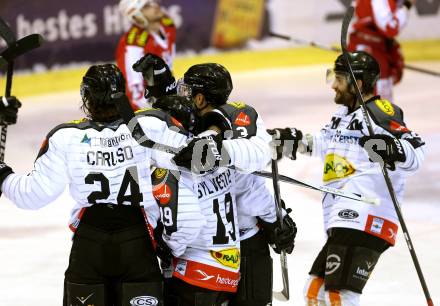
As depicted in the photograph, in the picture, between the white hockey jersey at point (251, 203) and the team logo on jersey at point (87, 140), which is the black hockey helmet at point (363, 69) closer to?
the white hockey jersey at point (251, 203)

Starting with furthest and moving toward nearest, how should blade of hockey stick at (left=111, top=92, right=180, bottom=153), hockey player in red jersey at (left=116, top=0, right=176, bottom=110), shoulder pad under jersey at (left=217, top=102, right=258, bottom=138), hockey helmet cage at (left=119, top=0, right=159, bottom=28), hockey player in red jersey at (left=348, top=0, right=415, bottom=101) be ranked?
hockey player in red jersey at (left=348, top=0, right=415, bottom=101) → hockey helmet cage at (left=119, top=0, right=159, bottom=28) → hockey player in red jersey at (left=116, top=0, right=176, bottom=110) → shoulder pad under jersey at (left=217, top=102, right=258, bottom=138) → blade of hockey stick at (left=111, top=92, right=180, bottom=153)

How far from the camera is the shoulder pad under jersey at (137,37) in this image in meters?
7.03

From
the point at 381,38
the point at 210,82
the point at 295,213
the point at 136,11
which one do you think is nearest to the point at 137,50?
the point at 136,11

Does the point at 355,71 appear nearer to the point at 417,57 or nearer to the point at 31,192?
the point at 31,192

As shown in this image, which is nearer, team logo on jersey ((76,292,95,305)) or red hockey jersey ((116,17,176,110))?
team logo on jersey ((76,292,95,305))

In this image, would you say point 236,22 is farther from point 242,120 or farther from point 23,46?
point 242,120

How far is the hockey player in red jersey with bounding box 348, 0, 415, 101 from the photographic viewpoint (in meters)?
7.55

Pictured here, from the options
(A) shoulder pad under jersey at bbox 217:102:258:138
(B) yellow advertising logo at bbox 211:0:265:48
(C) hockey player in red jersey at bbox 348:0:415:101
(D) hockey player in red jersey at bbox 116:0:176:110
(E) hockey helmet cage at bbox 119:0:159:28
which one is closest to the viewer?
(A) shoulder pad under jersey at bbox 217:102:258:138

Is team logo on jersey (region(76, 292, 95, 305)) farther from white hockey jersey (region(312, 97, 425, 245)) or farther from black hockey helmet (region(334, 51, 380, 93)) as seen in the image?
black hockey helmet (region(334, 51, 380, 93))

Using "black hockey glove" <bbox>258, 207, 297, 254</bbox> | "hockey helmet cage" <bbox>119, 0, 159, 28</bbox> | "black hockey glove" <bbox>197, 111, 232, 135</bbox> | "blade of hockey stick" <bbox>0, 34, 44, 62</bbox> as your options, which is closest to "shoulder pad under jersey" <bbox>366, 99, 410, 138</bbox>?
"black hockey glove" <bbox>258, 207, 297, 254</bbox>

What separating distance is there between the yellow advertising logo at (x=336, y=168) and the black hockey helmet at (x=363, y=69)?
30cm

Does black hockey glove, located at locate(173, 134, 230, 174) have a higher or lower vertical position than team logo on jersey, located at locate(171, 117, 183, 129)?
lower

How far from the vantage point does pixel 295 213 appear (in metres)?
6.16

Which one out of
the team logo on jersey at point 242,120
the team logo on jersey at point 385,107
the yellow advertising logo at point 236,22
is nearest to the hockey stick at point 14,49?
the team logo on jersey at point 242,120
